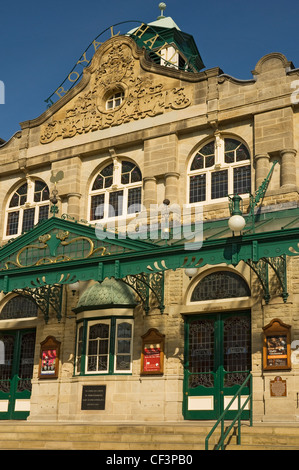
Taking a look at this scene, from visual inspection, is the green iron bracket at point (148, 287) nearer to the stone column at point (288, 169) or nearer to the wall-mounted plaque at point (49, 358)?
the wall-mounted plaque at point (49, 358)

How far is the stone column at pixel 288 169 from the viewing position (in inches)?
784

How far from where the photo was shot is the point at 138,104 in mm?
23656

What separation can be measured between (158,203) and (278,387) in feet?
24.7

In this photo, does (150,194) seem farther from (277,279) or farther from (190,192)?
(277,279)

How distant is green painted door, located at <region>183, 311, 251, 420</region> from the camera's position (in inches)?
749

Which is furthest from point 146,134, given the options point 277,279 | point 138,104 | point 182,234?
point 277,279

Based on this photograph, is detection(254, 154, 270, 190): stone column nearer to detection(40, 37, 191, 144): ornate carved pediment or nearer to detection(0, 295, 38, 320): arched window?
detection(40, 37, 191, 144): ornate carved pediment

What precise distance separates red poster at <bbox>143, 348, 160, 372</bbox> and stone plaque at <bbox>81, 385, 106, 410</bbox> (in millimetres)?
1448

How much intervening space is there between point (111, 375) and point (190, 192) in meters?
6.51

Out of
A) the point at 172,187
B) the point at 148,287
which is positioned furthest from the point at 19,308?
the point at 172,187

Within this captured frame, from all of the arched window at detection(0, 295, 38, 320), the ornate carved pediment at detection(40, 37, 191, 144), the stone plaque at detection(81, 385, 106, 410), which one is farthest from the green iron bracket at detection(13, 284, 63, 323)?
the ornate carved pediment at detection(40, 37, 191, 144)

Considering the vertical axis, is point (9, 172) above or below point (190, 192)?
above

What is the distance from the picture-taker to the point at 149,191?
22438mm

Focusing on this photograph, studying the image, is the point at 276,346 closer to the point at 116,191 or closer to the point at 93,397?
the point at 93,397
